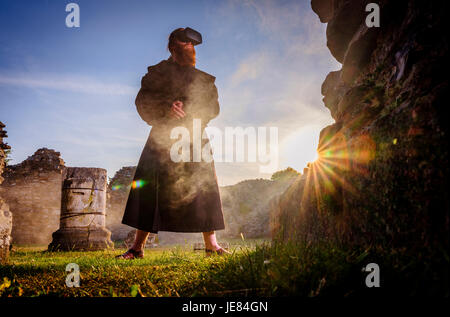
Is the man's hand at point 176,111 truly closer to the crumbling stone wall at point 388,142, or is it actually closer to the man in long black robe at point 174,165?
the man in long black robe at point 174,165

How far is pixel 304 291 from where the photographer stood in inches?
47.1

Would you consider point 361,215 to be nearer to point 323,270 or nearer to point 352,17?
point 323,270

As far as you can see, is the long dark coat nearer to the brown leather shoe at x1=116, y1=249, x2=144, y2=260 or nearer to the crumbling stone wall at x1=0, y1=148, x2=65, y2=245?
the brown leather shoe at x1=116, y1=249, x2=144, y2=260

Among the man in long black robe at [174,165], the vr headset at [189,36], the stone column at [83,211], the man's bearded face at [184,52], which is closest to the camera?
the man in long black robe at [174,165]

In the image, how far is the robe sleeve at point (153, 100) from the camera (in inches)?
148

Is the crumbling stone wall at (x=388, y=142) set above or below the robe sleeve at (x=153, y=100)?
below

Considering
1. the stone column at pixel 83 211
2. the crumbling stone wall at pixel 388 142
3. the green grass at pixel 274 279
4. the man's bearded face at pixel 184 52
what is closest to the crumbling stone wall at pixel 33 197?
the stone column at pixel 83 211

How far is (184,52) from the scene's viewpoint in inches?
152

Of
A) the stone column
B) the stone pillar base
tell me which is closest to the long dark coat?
the stone pillar base

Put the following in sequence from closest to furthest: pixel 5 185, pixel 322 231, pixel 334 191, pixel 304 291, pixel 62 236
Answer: pixel 304 291 → pixel 334 191 → pixel 322 231 → pixel 62 236 → pixel 5 185

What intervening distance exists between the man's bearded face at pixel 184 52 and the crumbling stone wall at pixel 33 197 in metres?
14.0

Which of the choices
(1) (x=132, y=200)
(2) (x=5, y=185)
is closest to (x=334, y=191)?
(1) (x=132, y=200)

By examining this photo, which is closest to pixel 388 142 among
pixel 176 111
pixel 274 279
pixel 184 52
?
pixel 274 279
